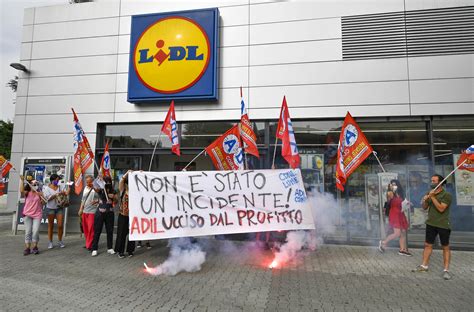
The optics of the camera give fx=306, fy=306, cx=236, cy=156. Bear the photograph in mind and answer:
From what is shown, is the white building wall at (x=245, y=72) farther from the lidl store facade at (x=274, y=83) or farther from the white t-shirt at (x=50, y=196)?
the white t-shirt at (x=50, y=196)

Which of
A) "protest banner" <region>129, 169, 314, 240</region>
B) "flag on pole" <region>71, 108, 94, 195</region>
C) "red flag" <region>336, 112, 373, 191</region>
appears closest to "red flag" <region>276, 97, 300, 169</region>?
"protest banner" <region>129, 169, 314, 240</region>

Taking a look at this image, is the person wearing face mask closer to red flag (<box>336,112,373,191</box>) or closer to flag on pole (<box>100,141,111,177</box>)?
red flag (<box>336,112,373,191</box>)

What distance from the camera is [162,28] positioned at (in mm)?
9508

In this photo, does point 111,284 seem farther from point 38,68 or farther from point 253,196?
point 38,68

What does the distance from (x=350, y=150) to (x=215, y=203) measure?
3190mm

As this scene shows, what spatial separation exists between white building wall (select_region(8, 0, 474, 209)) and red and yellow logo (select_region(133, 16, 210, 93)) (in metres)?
0.60

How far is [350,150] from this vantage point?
6.69 metres

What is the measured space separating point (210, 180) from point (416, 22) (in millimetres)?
7284

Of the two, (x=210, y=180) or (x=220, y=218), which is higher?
(x=210, y=180)

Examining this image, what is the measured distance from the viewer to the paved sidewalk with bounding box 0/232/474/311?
4180mm

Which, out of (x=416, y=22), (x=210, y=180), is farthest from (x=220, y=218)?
(x=416, y=22)

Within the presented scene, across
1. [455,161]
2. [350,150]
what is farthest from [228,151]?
[455,161]

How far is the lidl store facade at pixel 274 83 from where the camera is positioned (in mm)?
8180

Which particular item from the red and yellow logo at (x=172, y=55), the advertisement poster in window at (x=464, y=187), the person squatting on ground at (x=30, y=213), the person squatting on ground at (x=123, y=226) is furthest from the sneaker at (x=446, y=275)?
the person squatting on ground at (x=30, y=213)
